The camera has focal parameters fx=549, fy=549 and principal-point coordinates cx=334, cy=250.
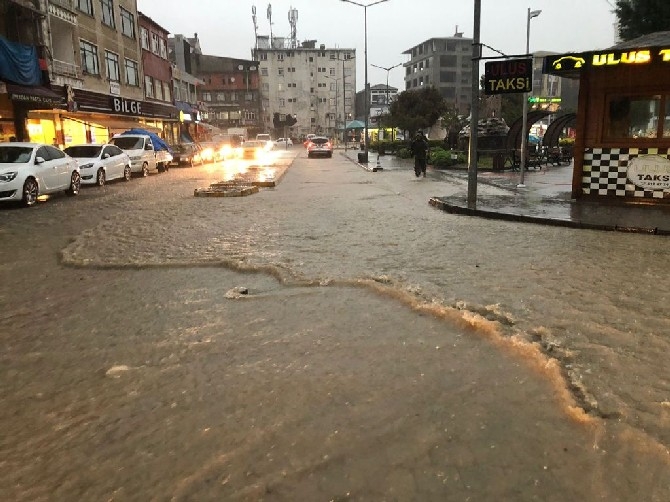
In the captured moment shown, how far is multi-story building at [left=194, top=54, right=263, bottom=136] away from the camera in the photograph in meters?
100

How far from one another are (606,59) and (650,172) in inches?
102

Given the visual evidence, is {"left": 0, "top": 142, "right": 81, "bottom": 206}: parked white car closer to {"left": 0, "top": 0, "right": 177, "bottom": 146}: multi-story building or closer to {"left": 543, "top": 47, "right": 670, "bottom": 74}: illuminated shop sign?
{"left": 0, "top": 0, "right": 177, "bottom": 146}: multi-story building

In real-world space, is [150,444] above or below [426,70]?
below

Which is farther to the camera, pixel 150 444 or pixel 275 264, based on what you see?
pixel 275 264

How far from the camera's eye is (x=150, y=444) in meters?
2.81

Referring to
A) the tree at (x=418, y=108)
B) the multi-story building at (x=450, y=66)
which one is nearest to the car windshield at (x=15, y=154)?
the tree at (x=418, y=108)

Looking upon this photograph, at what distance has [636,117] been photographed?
1159cm

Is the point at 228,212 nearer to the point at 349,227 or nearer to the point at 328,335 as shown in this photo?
the point at 349,227

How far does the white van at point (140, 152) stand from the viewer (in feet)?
80.4

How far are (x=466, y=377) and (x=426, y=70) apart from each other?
10299cm

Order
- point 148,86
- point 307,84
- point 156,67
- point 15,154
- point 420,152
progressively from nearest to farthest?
point 15,154, point 420,152, point 148,86, point 156,67, point 307,84

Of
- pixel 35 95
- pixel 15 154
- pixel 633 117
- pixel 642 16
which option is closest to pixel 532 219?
pixel 633 117

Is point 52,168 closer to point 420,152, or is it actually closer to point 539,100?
point 420,152

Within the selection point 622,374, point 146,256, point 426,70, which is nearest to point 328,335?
Answer: point 622,374
